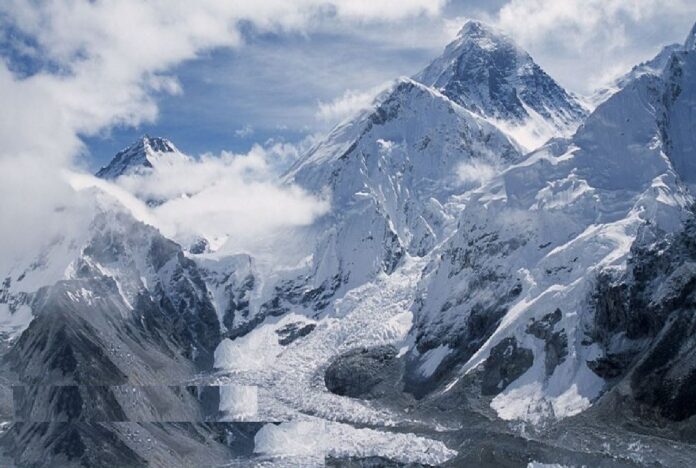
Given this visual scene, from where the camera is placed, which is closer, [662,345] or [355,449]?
[662,345]

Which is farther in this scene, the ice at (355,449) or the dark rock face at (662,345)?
the ice at (355,449)

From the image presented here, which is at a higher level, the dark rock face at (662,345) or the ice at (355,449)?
the dark rock face at (662,345)

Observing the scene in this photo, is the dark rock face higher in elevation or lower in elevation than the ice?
higher

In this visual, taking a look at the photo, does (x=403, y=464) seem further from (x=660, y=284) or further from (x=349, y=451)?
(x=660, y=284)

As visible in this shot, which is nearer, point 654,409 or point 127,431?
point 654,409

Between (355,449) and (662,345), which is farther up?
(662,345)

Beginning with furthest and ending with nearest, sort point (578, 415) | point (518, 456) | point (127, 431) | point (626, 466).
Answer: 1. point (127, 431)
2. point (578, 415)
3. point (518, 456)
4. point (626, 466)

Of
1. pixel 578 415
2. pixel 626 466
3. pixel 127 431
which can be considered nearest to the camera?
pixel 626 466

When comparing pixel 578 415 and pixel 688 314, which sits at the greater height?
pixel 688 314

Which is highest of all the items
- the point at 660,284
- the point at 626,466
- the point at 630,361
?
the point at 660,284

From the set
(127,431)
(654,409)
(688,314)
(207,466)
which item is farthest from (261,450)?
(688,314)

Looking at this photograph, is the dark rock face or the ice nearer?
the dark rock face
